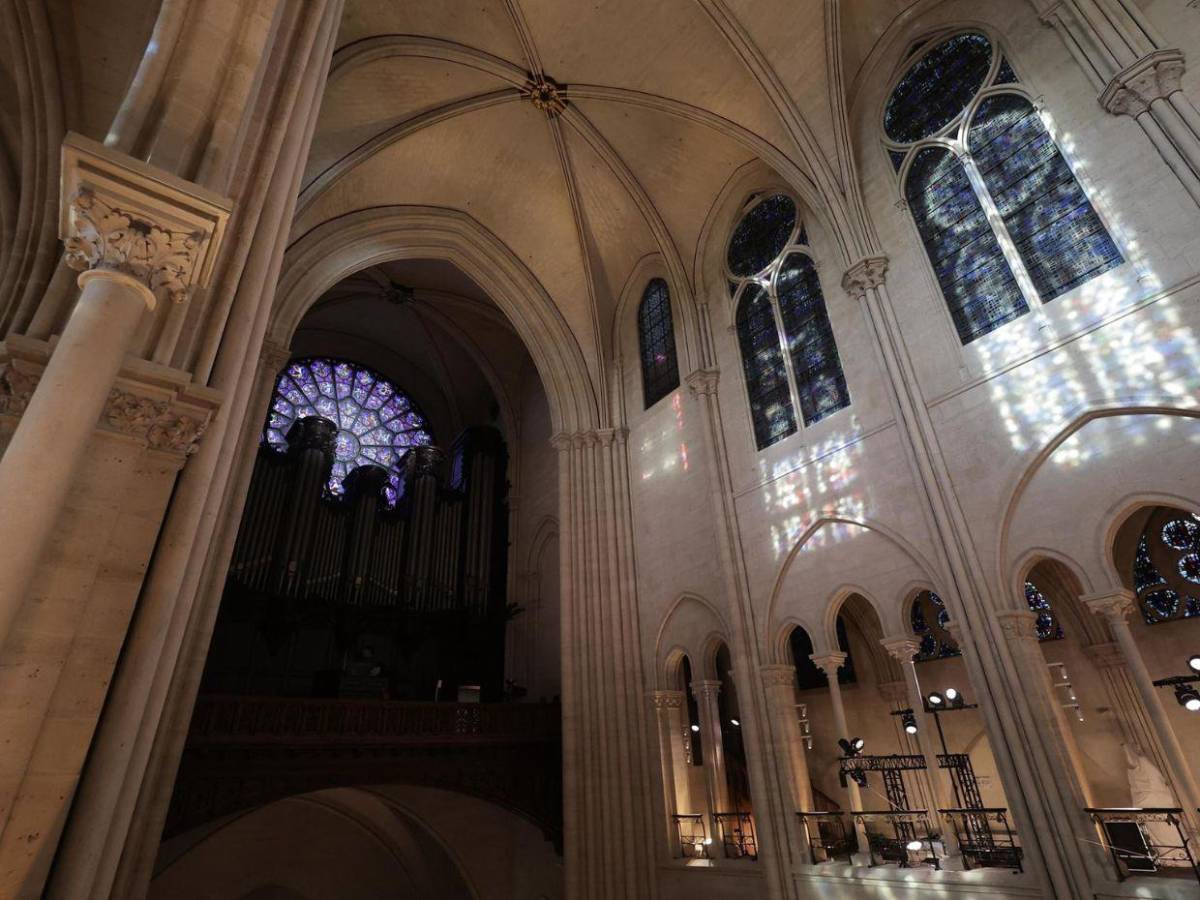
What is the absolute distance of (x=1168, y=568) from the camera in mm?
9742

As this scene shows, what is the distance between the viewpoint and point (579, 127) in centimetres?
1190

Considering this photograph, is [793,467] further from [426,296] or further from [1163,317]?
[426,296]

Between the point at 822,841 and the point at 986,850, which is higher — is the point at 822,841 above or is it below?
above

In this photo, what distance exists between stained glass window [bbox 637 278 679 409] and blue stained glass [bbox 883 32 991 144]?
489 centimetres

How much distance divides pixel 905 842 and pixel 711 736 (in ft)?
9.75

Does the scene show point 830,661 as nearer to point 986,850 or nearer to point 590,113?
point 986,850

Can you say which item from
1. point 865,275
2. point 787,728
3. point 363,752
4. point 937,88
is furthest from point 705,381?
point 363,752

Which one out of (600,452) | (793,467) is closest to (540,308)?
(600,452)

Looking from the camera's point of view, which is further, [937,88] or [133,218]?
[937,88]

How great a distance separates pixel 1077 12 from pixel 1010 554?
6.13 meters

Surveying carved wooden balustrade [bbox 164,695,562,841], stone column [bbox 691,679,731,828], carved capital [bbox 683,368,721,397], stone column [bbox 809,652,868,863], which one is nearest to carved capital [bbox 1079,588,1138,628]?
stone column [bbox 809,652,868,863]

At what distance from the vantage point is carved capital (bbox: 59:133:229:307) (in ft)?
10.2

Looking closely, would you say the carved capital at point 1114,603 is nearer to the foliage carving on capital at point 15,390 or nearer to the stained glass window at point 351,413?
the foliage carving on capital at point 15,390

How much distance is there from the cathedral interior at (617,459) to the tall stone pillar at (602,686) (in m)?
0.06
